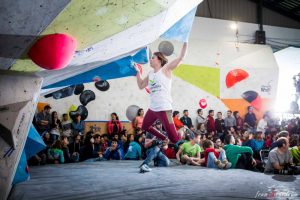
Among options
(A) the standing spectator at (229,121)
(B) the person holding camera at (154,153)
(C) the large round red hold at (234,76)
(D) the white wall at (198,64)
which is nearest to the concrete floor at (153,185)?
(B) the person holding camera at (154,153)

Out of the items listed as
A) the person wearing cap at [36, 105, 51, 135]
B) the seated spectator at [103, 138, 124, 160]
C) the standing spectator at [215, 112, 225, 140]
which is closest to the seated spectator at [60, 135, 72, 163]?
the person wearing cap at [36, 105, 51, 135]

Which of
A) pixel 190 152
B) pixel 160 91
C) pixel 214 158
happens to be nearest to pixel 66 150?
pixel 190 152

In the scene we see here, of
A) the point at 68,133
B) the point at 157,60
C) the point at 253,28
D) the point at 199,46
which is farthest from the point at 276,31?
the point at 157,60

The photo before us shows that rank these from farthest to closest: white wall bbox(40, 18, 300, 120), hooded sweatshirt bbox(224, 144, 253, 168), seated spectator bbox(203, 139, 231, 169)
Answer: white wall bbox(40, 18, 300, 120)
hooded sweatshirt bbox(224, 144, 253, 168)
seated spectator bbox(203, 139, 231, 169)

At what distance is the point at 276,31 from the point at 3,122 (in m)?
13.4

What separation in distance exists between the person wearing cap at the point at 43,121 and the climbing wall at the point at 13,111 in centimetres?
505

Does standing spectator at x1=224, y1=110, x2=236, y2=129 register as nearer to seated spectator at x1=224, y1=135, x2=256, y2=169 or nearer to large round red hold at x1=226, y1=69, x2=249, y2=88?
large round red hold at x1=226, y1=69, x2=249, y2=88

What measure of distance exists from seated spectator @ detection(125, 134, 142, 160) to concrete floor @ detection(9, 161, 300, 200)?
2320 millimetres

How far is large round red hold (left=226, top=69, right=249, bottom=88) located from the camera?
11.4 m

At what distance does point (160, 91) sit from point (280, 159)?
10.2 ft

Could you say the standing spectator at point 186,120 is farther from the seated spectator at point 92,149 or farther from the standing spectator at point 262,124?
the seated spectator at point 92,149

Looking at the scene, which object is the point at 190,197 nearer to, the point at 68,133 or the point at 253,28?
the point at 68,133

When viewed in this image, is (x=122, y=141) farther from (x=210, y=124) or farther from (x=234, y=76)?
(x=234, y=76)

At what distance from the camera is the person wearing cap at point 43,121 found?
24.5 feet
